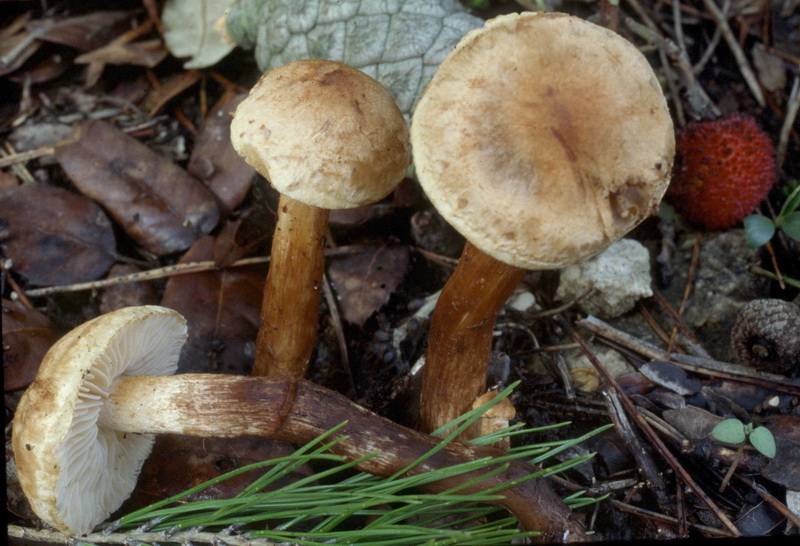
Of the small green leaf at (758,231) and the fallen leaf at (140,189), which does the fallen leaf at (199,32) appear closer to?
the fallen leaf at (140,189)

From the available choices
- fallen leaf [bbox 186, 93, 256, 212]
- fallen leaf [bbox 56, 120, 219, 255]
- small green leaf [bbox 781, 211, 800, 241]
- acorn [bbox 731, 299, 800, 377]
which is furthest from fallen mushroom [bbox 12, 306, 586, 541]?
small green leaf [bbox 781, 211, 800, 241]

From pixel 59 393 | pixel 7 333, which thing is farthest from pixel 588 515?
pixel 7 333

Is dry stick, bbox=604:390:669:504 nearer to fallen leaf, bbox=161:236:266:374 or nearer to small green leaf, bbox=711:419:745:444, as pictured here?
small green leaf, bbox=711:419:745:444

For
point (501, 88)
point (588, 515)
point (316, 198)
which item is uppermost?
point (501, 88)

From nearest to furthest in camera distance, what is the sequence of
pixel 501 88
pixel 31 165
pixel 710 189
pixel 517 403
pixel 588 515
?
pixel 501 88 → pixel 588 515 → pixel 517 403 → pixel 710 189 → pixel 31 165

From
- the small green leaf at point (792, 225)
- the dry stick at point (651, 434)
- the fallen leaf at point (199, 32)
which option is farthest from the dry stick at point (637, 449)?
the fallen leaf at point (199, 32)

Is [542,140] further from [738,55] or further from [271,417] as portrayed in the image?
[738,55]

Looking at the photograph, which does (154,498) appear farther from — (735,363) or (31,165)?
(735,363)
